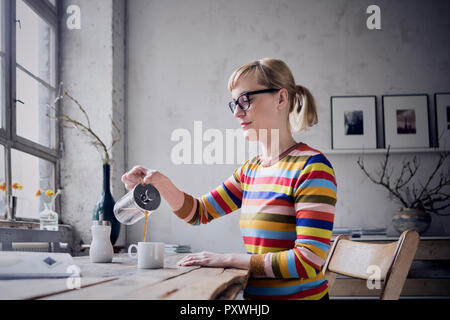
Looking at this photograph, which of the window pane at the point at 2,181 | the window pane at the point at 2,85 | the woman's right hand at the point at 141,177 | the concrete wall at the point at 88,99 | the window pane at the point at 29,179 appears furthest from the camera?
the concrete wall at the point at 88,99

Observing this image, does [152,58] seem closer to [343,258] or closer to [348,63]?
[348,63]

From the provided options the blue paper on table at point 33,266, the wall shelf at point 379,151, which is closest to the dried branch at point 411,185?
the wall shelf at point 379,151

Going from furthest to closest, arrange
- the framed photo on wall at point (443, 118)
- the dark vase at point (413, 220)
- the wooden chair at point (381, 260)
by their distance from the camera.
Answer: the framed photo on wall at point (443, 118)
the dark vase at point (413, 220)
the wooden chair at point (381, 260)

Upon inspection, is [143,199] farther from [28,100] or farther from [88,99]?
[88,99]

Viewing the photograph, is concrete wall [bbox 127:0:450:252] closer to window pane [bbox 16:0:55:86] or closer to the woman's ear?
window pane [bbox 16:0:55:86]

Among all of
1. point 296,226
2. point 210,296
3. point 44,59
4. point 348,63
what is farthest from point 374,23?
point 210,296

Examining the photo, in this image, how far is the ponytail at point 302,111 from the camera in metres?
1.43

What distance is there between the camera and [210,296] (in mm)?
701

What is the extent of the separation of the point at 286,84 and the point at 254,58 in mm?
2272

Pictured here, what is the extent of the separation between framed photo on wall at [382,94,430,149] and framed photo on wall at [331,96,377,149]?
105mm

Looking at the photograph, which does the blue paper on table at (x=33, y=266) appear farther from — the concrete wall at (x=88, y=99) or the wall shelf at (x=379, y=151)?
the wall shelf at (x=379, y=151)

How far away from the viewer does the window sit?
2701 millimetres

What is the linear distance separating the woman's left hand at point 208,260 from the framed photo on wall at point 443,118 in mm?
2794

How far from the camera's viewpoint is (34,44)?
316cm
